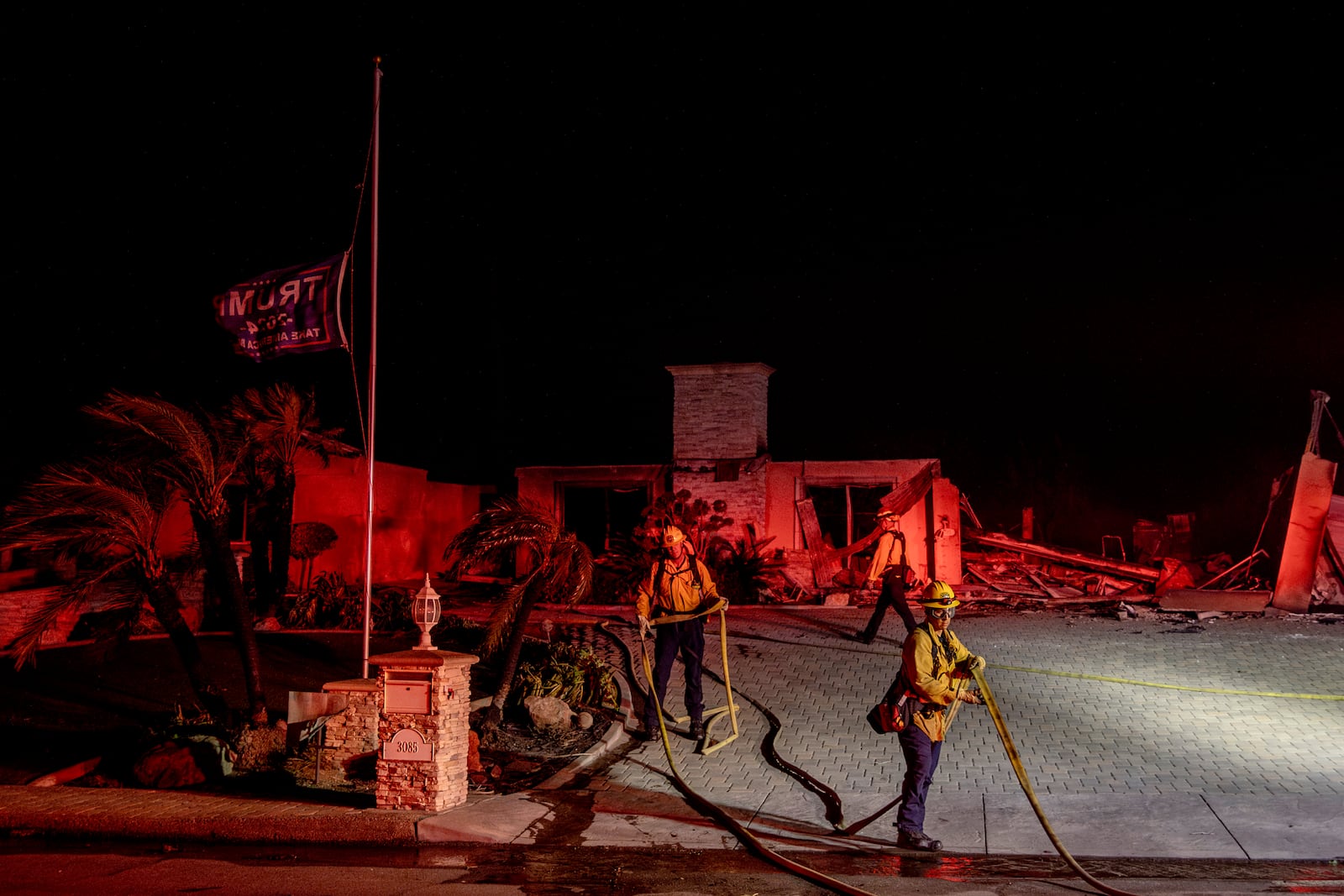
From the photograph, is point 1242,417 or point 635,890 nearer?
point 635,890

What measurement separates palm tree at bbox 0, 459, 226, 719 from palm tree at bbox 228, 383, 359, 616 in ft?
17.4

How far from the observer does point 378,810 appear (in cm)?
715

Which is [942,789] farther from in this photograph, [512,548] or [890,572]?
[890,572]

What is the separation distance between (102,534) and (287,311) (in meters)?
2.92

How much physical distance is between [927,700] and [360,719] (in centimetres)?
479

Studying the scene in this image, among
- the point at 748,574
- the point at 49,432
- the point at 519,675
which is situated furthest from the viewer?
the point at 49,432

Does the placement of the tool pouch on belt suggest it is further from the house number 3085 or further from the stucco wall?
the stucco wall

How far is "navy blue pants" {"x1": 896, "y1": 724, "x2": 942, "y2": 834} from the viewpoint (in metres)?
6.54

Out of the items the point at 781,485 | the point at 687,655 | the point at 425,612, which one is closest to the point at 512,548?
the point at 687,655

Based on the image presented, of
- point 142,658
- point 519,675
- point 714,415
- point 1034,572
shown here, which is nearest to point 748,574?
point 714,415

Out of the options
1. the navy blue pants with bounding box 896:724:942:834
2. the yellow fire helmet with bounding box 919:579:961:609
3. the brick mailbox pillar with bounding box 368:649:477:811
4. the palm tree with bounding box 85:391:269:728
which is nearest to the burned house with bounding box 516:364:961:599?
the palm tree with bounding box 85:391:269:728

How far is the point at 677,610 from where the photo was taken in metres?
9.02

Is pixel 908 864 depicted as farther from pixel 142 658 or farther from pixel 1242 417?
pixel 1242 417

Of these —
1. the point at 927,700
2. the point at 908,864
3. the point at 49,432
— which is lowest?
the point at 908,864
